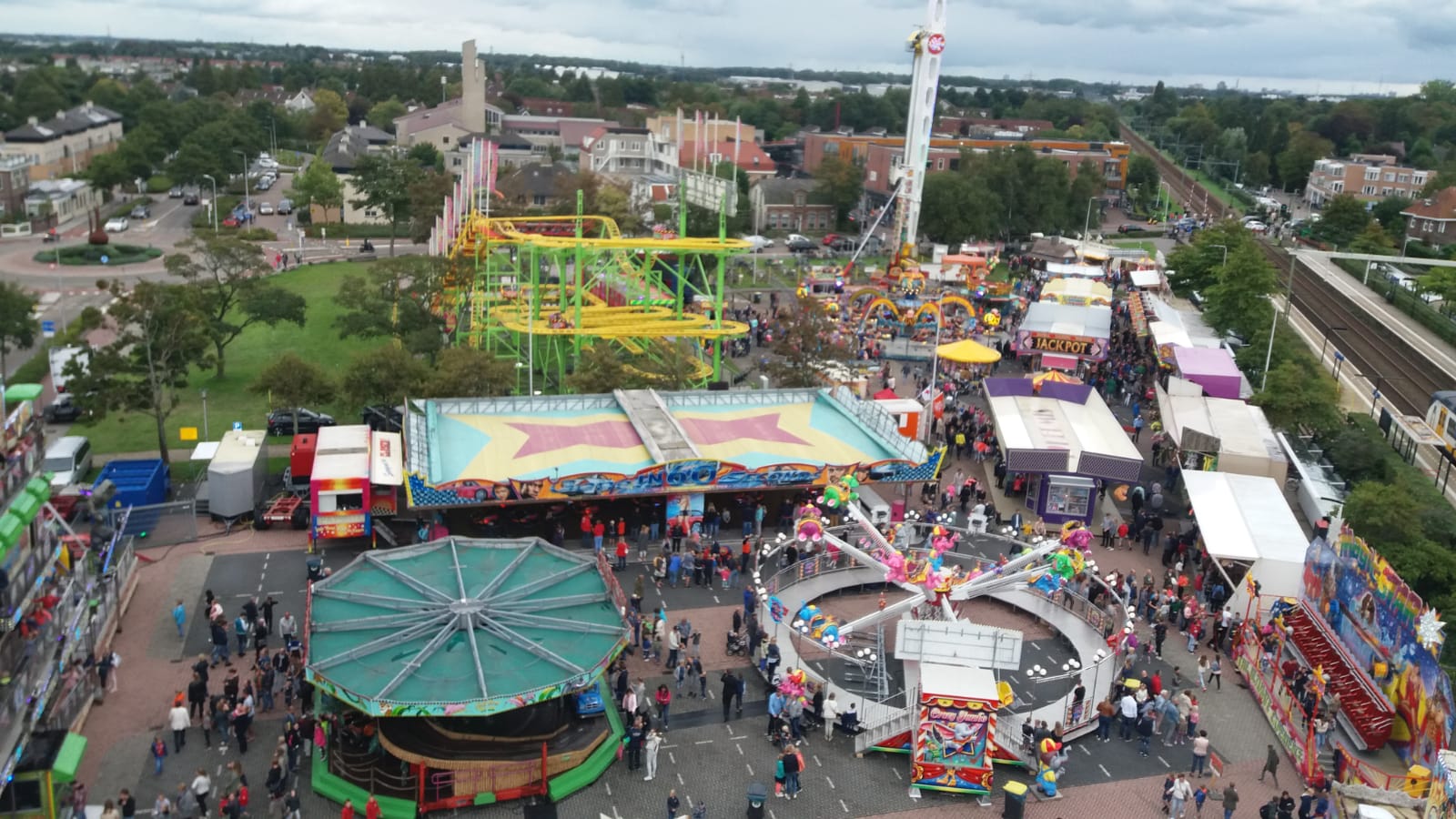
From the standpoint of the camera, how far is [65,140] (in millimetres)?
91938

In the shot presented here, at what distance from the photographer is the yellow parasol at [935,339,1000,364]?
4206cm

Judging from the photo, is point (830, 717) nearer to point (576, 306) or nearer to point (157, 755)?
point (157, 755)

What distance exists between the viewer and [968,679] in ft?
65.3

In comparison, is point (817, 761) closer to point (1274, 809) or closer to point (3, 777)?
point (1274, 809)

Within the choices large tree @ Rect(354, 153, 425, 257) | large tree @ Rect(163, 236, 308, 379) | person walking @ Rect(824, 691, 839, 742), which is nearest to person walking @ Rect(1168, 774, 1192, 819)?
person walking @ Rect(824, 691, 839, 742)

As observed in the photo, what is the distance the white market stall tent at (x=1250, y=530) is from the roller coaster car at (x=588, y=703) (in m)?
14.4

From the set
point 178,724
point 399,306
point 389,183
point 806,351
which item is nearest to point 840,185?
point 389,183

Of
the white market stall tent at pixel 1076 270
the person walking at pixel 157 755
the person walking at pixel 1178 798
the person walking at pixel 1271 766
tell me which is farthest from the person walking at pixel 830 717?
the white market stall tent at pixel 1076 270

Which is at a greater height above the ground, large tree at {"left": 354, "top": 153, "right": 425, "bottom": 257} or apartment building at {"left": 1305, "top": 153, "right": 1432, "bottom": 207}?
apartment building at {"left": 1305, "top": 153, "right": 1432, "bottom": 207}

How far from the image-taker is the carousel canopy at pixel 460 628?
1822cm

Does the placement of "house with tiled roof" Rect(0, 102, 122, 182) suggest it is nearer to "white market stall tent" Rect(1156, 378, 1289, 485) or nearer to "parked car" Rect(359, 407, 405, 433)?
"parked car" Rect(359, 407, 405, 433)

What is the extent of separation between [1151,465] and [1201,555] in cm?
831

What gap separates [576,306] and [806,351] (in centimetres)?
808

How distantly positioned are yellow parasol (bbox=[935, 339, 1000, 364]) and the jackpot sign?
3003 millimetres
